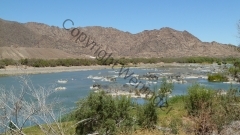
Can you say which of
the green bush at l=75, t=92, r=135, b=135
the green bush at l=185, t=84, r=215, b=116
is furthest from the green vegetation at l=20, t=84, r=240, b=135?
Result: the green bush at l=185, t=84, r=215, b=116

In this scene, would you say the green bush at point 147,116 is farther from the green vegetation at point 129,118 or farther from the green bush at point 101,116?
the green bush at point 101,116

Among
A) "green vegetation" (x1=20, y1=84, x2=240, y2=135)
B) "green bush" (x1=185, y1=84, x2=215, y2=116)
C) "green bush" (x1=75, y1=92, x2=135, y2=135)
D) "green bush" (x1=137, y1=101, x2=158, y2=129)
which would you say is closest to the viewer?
"green vegetation" (x1=20, y1=84, x2=240, y2=135)

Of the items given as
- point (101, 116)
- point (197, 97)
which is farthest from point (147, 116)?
point (197, 97)

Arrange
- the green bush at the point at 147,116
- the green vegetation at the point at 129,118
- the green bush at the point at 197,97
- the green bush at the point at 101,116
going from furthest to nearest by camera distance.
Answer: the green bush at the point at 197,97
the green bush at the point at 147,116
the green bush at the point at 101,116
the green vegetation at the point at 129,118

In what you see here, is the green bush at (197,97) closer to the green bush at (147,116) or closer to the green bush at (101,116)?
the green bush at (147,116)

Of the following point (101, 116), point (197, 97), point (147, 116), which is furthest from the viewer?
point (197, 97)

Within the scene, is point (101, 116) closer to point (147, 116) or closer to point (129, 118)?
point (129, 118)

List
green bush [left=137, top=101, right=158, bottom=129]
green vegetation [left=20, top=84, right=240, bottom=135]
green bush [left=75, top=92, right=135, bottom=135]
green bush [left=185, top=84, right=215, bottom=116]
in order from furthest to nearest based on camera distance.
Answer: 1. green bush [left=185, top=84, right=215, bottom=116]
2. green bush [left=137, top=101, right=158, bottom=129]
3. green bush [left=75, top=92, right=135, bottom=135]
4. green vegetation [left=20, top=84, right=240, bottom=135]

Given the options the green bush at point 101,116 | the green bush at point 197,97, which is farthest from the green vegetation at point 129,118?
the green bush at point 197,97

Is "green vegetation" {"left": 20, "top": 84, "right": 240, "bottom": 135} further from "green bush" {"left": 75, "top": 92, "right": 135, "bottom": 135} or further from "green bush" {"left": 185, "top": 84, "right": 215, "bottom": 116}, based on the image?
"green bush" {"left": 185, "top": 84, "right": 215, "bottom": 116}

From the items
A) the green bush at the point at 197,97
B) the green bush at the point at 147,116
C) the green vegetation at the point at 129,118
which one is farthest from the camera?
the green bush at the point at 197,97

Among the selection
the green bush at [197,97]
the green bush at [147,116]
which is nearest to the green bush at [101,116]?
the green bush at [147,116]

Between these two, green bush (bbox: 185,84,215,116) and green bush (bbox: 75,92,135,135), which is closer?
green bush (bbox: 75,92,135,135)

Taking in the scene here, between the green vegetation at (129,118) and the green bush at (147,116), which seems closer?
the green vegetation at (129,118)
